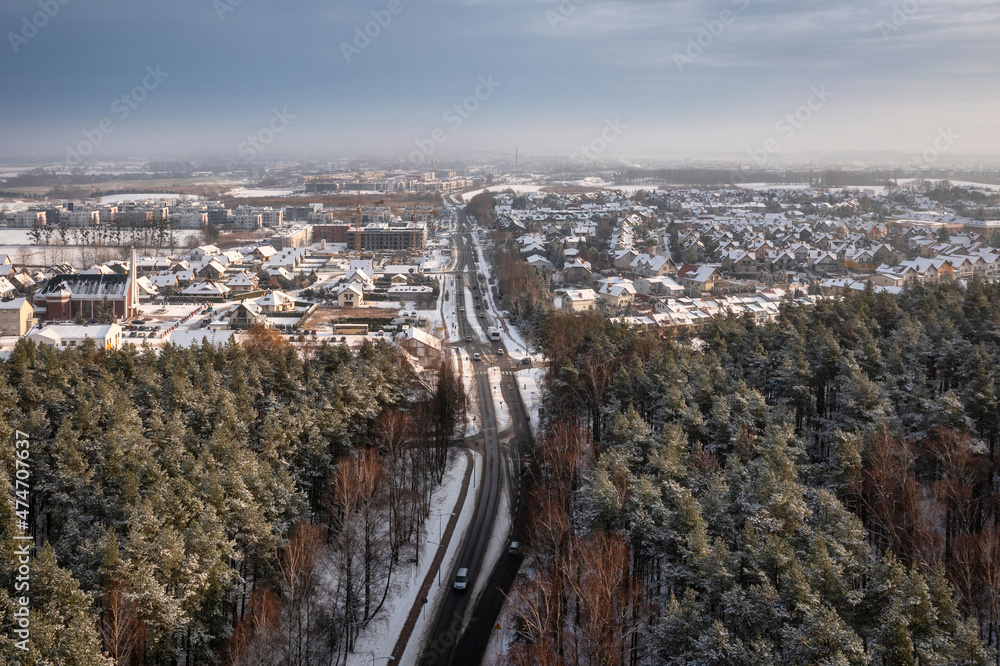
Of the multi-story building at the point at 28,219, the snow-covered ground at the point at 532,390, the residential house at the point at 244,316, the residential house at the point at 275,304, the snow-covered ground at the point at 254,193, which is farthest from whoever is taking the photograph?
the snow-covered ground at the point at 254,193

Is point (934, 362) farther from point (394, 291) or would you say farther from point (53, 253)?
point (53, 253)

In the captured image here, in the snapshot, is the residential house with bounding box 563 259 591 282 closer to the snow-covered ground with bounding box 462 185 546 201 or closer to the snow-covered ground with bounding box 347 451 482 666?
the snow-covered ground with bounding box 347 451 482 666

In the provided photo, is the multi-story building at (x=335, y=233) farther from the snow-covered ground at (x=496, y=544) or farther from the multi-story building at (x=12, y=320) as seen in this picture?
the snow-covered ground at (x=496, y=544)

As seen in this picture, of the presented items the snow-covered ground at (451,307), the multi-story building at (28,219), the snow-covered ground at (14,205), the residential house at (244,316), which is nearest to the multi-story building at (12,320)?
the residential house at (244,316)

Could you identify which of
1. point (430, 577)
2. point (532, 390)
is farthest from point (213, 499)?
point (532, 390)

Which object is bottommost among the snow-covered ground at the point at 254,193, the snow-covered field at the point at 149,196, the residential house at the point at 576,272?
the residential house at the point at 576,272

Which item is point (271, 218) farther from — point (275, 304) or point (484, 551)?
point (484, 551)
